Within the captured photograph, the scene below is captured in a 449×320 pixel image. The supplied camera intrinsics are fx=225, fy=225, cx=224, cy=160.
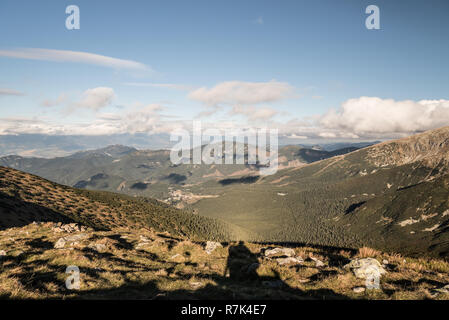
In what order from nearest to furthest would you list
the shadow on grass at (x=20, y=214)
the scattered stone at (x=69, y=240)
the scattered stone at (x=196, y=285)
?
the scattered stone at (x=196, y=285) < the scattered stone at (x=69, y=240) < the shadow on grass at (x=20, y=214)

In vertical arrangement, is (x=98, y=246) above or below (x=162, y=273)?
below

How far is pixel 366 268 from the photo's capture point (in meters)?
15.8

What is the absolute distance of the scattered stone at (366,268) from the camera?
1540 centimetres

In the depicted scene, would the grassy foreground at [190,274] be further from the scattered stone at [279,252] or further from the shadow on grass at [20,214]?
the shadow on grass at [20,214]

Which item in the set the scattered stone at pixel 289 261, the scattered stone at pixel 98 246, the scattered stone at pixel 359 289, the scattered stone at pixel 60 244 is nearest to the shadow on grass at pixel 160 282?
the scattered stone at pixel 359 289

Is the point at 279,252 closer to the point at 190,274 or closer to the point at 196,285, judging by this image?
the point at 190,274

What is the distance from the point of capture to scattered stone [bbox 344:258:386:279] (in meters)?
15.4

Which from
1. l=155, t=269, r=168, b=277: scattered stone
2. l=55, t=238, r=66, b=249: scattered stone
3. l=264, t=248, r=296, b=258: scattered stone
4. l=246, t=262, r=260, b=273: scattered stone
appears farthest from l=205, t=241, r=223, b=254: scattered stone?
l=55, t=238, r=66, b=249: scattered stone

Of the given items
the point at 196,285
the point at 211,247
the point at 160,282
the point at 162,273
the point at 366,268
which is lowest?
the point at 211,247

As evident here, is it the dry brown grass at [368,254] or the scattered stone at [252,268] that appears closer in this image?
the scattered stone at [252,268]

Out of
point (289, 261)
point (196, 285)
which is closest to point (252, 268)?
point (289, 261)
